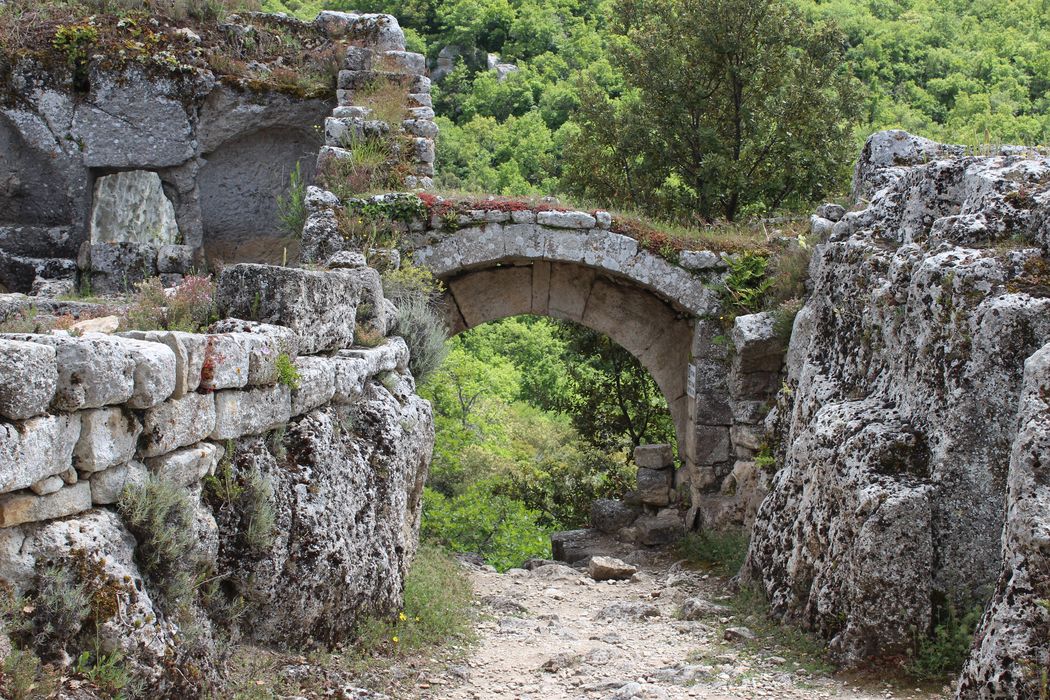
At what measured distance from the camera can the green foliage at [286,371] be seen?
16.2ft

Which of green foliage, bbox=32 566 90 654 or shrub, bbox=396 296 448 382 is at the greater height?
shrub, bbox=396 296 448 382

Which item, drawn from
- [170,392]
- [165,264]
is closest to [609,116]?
[165,264]

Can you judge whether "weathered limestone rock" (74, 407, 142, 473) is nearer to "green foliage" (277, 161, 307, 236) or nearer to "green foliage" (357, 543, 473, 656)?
"green foliage" (357, 543, 473, 656)

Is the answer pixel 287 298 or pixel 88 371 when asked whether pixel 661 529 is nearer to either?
pixel 287 298

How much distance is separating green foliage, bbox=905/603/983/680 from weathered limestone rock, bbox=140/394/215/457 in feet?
11.6

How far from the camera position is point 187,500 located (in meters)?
4.16

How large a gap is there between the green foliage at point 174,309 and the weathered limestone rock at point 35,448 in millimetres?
1326

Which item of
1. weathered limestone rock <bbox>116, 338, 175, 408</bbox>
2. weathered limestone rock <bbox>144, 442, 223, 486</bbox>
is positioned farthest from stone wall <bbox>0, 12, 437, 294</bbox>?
weathered limestone rock <bbox>116, 338, 175, 408</bbox>

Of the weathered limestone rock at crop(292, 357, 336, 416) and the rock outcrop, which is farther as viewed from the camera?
the weathered limestone rock at crop(292, 357, 336, 416)

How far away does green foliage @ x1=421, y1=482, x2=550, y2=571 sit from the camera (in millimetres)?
11172

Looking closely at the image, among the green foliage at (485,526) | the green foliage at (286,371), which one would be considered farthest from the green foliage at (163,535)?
the green foliage at (485,526)

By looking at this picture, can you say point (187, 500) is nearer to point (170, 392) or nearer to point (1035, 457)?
point (170, 392)

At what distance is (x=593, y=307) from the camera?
35.0 ft

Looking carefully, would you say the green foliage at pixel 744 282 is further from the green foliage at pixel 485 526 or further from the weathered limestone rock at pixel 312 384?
the weathered limestone rock at pixel 312 384
